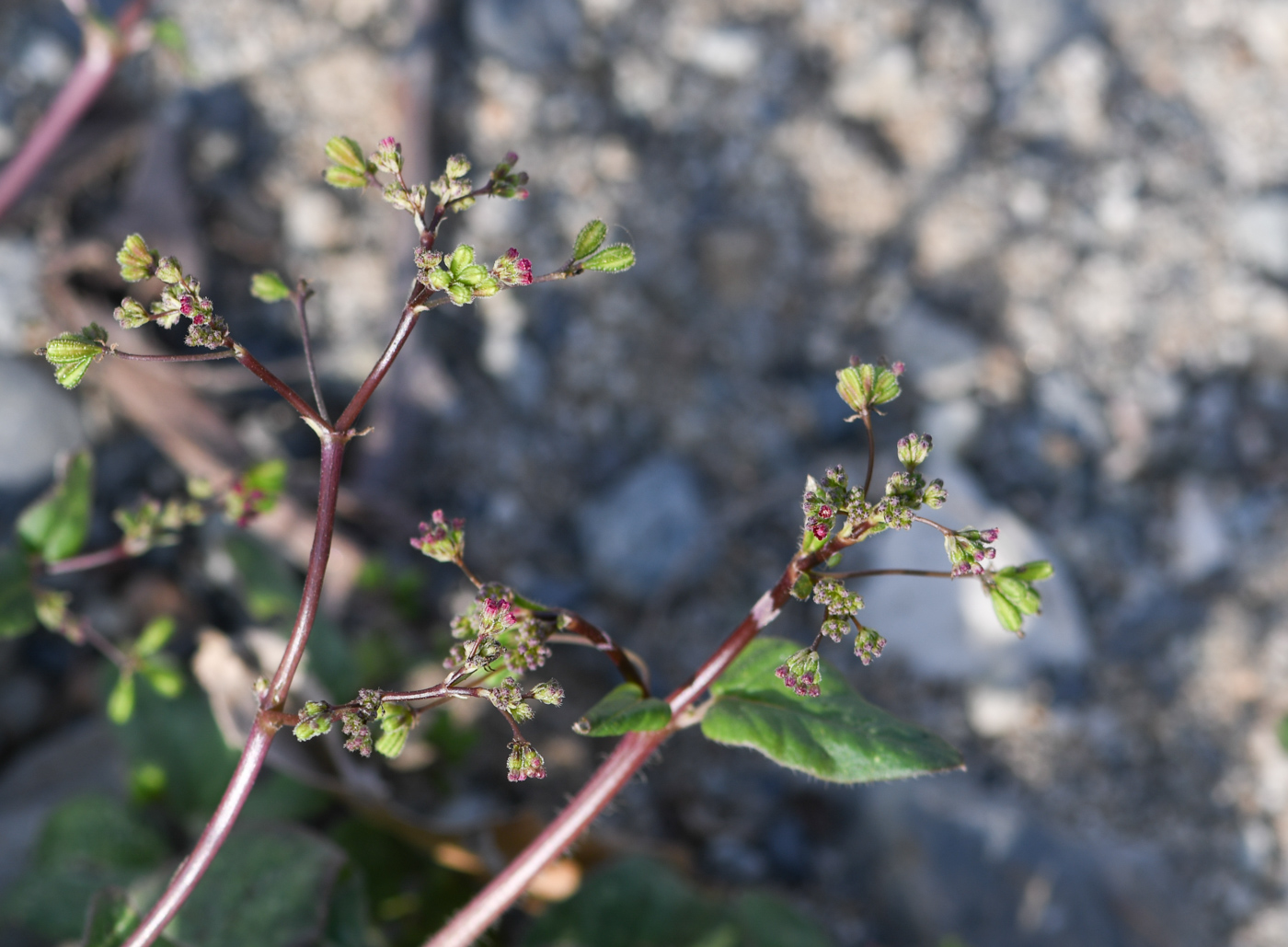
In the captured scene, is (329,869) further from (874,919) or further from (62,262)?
(62,262)

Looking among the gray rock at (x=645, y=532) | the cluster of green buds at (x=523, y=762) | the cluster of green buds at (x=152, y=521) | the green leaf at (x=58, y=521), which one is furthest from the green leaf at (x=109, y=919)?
the gray rock at (x=645, y=532)

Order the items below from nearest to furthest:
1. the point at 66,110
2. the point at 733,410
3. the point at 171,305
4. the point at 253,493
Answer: the point at 171,305 < the point at 253,493 < the point at 66,110 < the point at 733,410

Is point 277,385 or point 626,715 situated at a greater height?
point 277,385

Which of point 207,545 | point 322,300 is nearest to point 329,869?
point 207,545

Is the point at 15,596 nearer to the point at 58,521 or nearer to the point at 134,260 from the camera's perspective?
the point at 58,521

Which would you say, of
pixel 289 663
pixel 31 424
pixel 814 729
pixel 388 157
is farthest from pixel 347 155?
pixel 31 424

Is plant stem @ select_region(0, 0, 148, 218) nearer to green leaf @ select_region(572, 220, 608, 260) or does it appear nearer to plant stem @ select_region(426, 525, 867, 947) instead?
green leaf @ select_region(572, 220, 608, 260)
